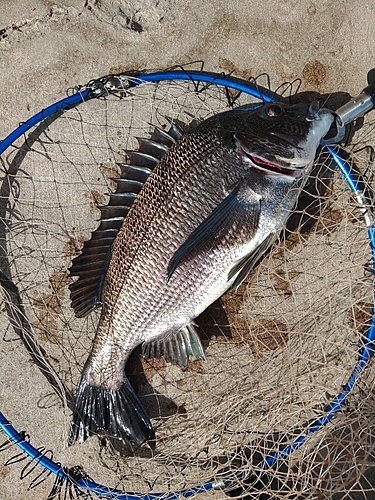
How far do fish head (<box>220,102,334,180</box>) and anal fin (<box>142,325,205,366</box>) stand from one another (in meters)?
1.08

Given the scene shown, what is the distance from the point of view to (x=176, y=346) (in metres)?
2.63

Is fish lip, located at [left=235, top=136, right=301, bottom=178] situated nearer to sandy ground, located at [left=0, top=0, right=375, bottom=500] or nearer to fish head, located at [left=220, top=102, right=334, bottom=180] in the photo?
fish head, located at [left=220, top=102, right=334, bottom=180]

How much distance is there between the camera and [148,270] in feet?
8.12

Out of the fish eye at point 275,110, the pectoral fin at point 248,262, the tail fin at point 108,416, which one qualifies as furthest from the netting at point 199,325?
the fish eye at point 275,110

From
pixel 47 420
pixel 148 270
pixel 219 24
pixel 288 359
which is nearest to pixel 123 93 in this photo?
pixel 219 24

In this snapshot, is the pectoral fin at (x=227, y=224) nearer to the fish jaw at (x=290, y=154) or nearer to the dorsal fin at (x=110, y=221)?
the fish jaw at (x=290, y=154)

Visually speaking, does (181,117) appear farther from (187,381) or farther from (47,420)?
(47,420)

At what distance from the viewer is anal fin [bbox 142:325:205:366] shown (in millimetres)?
2611

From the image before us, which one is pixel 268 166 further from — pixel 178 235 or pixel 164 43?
pixel 164 43

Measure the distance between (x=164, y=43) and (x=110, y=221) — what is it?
1.35 m

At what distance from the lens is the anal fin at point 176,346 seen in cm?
261

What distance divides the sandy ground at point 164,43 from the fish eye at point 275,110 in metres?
0.49

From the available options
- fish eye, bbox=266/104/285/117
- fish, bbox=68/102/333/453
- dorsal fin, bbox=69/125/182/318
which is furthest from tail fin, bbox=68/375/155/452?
fish eye, bbox=266/104/285/117

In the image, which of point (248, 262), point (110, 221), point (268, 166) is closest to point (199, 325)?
point (248, 262)
